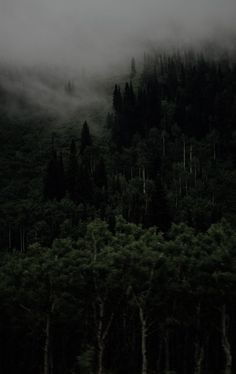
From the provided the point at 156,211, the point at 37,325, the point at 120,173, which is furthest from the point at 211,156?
the point at 37,325

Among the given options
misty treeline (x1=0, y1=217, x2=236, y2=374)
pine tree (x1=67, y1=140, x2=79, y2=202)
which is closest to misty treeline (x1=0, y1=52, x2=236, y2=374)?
misty treeline (x1=0, y1=217, x2=236, y2=374)

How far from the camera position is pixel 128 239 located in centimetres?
4816

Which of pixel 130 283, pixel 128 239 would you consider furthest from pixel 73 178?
pixel 130 283

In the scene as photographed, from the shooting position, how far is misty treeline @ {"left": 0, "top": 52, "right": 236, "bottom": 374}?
45656 mm

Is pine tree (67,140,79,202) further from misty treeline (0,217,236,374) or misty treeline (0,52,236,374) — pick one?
misty treeline (0,217,236,374)

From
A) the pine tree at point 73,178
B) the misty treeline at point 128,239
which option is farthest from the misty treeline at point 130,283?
the pine tree at point 73,178

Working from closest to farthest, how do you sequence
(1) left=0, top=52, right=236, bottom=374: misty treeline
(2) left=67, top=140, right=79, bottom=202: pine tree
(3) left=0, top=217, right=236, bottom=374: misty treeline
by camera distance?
(3) left=0, top=217, right=236, bottom=374: misty treeline → (1) left=0, top=52, right=236, bottom=374: misty treeline → (2) left=67, top=140, right=79, bottom=202: pine tree

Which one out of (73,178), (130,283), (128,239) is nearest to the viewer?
(130,283)

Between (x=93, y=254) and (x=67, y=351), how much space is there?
25.0 meters

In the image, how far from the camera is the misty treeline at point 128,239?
45656 millimetres

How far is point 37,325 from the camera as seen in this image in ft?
171

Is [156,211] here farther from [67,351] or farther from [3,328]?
[3,328]

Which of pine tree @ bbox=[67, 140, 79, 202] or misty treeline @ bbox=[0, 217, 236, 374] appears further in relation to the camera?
pine tree @ bbox=[67, 140, 79, 202]

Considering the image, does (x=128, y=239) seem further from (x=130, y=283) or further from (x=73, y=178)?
(x=73, y=178)
